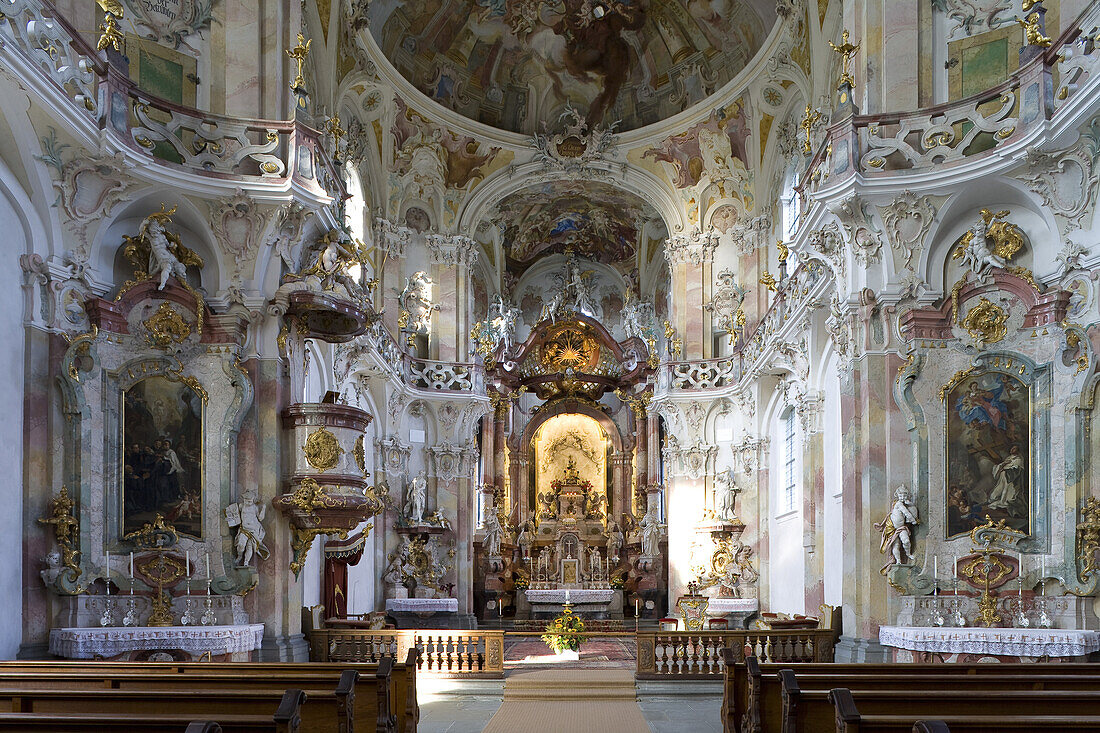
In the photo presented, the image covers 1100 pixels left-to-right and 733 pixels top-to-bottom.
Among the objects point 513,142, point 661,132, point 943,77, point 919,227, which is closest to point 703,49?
point 661,132

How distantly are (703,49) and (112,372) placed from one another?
56.0ft

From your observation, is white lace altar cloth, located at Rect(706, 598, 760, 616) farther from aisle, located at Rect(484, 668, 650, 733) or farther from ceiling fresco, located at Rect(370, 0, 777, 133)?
ceiling fresco, located at Rect(370, 0, 777, 133)

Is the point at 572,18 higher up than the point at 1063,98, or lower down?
higher up

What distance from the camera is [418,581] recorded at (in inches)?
976

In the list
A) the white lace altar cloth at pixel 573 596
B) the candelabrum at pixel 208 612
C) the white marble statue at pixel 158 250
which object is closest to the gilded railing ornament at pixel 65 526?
the candelabrum at pixel 208 612

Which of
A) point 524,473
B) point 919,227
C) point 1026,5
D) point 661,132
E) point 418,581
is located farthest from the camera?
point 524,473

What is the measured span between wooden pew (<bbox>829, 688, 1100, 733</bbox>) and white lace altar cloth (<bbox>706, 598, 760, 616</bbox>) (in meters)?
17.7

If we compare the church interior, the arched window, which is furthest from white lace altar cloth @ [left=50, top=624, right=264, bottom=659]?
the arched window

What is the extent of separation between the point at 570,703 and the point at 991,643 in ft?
19.3

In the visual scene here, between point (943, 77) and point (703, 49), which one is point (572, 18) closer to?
point (703, 49)

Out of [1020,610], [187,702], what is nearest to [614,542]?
[1020,610]

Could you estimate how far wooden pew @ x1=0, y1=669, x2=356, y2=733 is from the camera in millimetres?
7043

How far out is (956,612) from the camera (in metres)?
14.0

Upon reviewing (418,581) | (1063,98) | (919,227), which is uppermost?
(1063,98)
